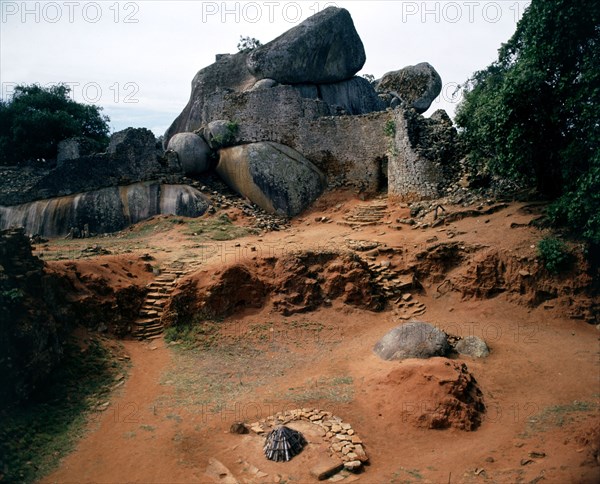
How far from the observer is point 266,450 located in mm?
7195

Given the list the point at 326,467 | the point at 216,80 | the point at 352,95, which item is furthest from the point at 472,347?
the point at 216,80

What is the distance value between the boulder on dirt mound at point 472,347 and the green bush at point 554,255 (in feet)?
9.00

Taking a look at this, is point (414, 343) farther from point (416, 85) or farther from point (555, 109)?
point (416, 85)

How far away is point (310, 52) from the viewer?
22562 mm

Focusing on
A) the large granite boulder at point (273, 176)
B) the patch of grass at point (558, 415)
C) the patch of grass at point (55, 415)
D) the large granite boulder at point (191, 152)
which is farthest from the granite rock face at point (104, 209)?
the patch of grass at point (558, 415)

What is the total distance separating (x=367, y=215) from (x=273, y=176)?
14.2 ft

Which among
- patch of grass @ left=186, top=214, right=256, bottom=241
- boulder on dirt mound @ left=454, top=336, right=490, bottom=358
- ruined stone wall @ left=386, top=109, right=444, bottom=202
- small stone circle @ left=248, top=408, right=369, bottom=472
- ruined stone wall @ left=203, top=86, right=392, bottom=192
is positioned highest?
ruined stone wall @ left=203, top=86, right=392, bottom=192

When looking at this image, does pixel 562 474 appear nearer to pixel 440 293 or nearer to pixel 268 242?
pixel 440 293

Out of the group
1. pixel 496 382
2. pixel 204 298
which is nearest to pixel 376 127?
pixel 204 298

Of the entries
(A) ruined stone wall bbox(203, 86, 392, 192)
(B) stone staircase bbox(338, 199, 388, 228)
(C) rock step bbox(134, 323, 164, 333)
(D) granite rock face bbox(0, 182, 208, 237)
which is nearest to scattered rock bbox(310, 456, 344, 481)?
(C) rock step bbox(134, 323, 164, 333)

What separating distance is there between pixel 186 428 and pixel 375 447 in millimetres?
3065

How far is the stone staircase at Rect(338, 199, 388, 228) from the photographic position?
16828mm

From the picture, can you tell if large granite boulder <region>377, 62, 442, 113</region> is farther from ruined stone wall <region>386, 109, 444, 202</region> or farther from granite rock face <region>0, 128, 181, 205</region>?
granite rock face <region>0, 128, 181, 205</region>

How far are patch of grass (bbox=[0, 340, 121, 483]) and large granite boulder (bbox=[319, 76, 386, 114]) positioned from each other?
17.1 m
